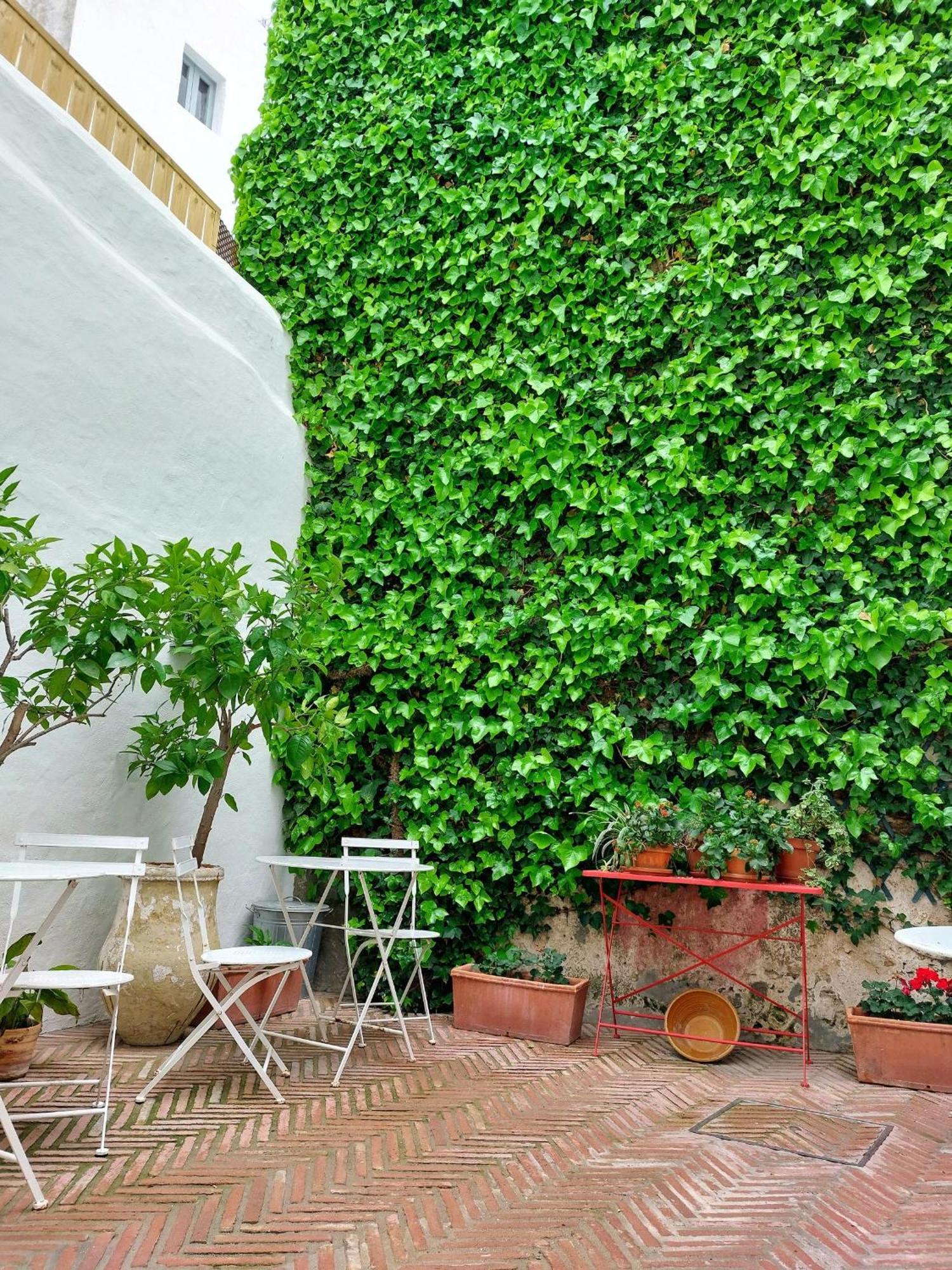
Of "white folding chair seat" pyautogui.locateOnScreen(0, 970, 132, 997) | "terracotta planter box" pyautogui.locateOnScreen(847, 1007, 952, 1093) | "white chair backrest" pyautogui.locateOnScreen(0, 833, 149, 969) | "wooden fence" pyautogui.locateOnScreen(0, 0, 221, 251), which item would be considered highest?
"wooden fence" pyautogui.locateOnScreen(0, 0, 221, 251)

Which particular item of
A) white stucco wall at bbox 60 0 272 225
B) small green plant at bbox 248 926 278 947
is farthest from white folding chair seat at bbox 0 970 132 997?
white stucco wall at bbox 60 0 272 225

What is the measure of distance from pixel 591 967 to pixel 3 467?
12.8 feet

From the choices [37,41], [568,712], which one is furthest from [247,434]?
[568,712]

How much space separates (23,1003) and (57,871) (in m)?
1.14

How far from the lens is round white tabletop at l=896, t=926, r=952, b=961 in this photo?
8.37ft

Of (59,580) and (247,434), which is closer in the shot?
(59,580)

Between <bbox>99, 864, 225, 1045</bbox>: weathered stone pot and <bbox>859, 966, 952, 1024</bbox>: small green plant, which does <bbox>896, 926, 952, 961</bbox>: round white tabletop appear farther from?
<bbox>99, 864, 225, 1045</bbox>: weathered stone pot

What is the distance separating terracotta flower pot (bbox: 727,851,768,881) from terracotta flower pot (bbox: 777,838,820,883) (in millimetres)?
144

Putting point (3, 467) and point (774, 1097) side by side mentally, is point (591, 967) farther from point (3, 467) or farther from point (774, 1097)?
point (3, 467)

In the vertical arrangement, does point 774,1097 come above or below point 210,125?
below

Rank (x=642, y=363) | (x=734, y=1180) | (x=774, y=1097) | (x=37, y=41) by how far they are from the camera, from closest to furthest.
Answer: (x=734, y=1180) → (x=774, y=1097) → (x=37, y=41) → (x=642, y=363)

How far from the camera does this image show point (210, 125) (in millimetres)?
11586

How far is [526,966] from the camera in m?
4.95

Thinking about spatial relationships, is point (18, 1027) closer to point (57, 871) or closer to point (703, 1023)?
point (57, 871)
